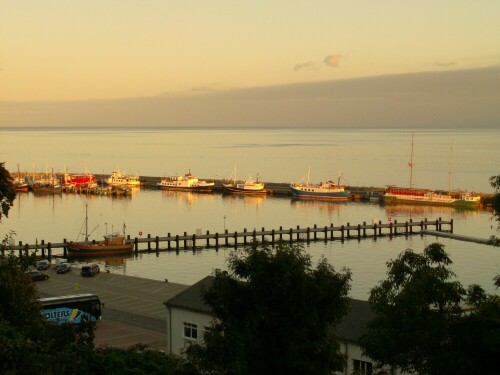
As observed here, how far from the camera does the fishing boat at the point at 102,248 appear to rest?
59094mm

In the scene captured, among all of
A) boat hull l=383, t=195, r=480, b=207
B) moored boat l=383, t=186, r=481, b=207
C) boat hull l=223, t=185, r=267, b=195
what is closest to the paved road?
boat hull l=383, t=195, r=480, b=207

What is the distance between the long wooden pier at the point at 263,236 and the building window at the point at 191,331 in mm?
31357

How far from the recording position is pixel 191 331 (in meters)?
25.4

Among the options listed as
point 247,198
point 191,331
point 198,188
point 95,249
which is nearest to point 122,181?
point 198,188

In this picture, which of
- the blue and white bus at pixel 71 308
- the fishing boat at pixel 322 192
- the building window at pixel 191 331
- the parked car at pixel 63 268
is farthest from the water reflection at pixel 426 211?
the building window at pixel 191 331

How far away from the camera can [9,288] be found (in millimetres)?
17500

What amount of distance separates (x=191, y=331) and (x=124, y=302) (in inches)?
487

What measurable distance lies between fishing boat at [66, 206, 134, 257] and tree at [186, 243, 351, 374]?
46.1m

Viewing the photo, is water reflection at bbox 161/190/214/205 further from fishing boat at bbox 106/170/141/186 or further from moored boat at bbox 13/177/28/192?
moored boat at bbox 13/177/28/192

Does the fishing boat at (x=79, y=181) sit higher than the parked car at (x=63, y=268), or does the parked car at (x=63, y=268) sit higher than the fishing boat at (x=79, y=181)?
the fishing boat at (x=79, y=181)

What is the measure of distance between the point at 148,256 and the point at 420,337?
4835 cm

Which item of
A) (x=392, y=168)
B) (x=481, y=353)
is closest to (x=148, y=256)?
(x=481, y=353)

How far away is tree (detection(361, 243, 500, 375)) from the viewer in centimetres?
1372

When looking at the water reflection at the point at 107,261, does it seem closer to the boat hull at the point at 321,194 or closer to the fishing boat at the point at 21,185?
the boat hull at the point at 321,194
